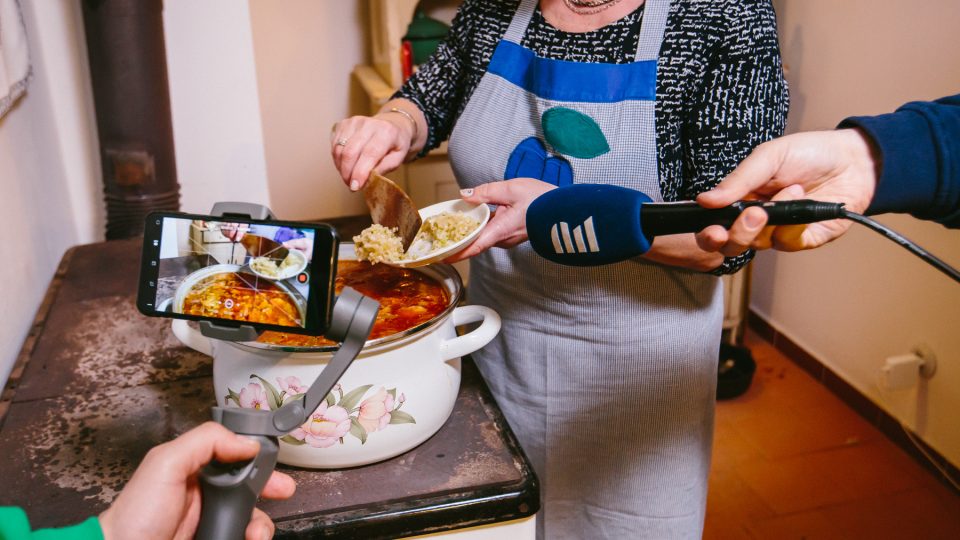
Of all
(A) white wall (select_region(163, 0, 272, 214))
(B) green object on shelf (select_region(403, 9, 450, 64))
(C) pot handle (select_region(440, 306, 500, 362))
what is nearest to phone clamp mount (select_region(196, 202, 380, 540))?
(C) pot handle (select_region(440, 306, 500, 362))

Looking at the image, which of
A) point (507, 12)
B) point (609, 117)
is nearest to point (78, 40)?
point (507, 12)

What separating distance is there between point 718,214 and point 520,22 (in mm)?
639

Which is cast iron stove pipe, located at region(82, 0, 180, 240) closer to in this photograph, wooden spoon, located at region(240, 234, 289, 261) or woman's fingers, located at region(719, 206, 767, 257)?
wooden spoon, located at region(240, 234, 289, 261)

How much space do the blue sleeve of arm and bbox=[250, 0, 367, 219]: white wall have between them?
2.50 metres

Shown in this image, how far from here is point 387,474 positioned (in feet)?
2.90

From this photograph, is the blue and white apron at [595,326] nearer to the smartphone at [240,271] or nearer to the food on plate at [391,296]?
the food on plate at [391,296]

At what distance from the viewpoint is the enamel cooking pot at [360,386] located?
0.81 m

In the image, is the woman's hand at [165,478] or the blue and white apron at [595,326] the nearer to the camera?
the woman's hand at [165,478]

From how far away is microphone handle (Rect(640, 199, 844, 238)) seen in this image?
687mm

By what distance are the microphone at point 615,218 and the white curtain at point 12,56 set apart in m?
0.90

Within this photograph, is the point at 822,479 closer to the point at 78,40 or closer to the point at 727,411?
the point at 727,411

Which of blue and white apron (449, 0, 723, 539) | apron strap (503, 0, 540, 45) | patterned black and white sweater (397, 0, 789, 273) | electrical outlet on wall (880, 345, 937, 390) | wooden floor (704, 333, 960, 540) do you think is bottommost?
wooden floor (704, 333, 960, 540)

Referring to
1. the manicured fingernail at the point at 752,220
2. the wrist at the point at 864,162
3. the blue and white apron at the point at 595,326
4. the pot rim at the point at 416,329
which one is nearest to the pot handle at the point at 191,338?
the pot rim at the point at 416,329

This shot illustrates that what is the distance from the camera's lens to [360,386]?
82 cm
